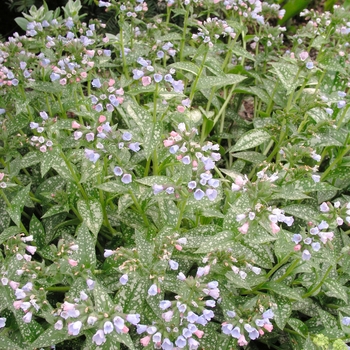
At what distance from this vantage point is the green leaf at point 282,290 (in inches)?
112

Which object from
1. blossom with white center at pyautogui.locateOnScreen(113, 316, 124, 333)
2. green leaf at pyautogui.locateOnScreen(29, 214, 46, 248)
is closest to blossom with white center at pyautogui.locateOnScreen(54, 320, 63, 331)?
blossom with white center at pyautogui.locateOnScreen(113, 316, 124, 333)

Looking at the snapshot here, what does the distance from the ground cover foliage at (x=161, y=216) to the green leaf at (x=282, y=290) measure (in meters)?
0.01

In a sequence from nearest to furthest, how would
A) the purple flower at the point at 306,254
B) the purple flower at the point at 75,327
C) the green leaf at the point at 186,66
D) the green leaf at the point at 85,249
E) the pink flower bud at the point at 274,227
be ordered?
the purple flower at the point at 75,327
the pink flower bud at the point at 274,227
the purple flower at the point at 306,254
the green leaf at the point at 85,249
the green leaf at the point at 186,66

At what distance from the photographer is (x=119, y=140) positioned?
2.65 m

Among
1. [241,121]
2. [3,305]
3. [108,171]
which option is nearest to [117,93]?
[108,171]

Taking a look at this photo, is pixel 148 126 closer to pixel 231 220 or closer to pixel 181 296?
pixel 231 220

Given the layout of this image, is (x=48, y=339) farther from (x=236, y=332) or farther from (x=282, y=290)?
(x=282, y=290)

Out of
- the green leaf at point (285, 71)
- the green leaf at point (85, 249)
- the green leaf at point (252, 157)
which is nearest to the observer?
the green leaf at point (85, 249)

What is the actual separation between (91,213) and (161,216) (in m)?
0.49

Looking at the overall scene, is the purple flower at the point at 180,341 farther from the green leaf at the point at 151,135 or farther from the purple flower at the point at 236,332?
the green leaf at the point at 151,135

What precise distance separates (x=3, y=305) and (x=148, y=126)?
4.84 ft

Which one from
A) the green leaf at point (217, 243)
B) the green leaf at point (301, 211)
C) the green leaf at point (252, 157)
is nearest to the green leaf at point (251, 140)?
the green leaf at point (252, 157)

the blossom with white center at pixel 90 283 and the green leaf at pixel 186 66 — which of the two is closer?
the blossom with white center at pixel 90 283

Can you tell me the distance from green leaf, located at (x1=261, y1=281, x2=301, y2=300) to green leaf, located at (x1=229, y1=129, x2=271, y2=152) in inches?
43.7
